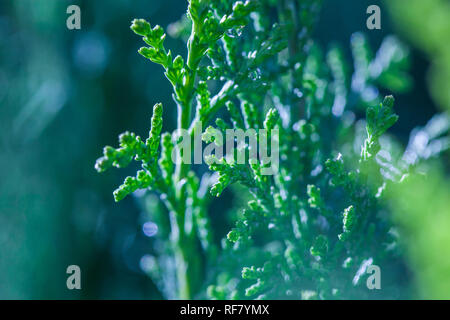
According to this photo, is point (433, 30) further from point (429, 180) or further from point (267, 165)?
point (267, 165)

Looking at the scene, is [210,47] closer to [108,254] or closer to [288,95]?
[288,95]

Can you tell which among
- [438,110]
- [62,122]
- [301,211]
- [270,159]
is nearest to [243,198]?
[301,211]

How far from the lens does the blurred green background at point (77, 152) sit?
2088 millimetres

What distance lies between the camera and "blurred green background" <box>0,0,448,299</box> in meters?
2.09

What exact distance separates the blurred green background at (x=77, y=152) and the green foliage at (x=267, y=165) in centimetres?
62

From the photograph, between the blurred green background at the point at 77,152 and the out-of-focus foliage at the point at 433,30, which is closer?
the blurred green background at the point at 77,152

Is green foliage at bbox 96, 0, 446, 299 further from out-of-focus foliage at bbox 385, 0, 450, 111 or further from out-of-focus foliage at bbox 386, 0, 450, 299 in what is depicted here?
out-of-focus foliage at bbox 385, 0, 450, 111

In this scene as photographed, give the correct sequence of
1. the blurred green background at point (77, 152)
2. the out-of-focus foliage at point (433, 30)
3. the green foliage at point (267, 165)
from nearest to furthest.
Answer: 1. the green foliage at point (267, 165)
2. the blurred green background at point (77, 152)
3. the out-of-focus foliage at point (433, 30)

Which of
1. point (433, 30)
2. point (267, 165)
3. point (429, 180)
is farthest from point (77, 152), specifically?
point (433, 30)

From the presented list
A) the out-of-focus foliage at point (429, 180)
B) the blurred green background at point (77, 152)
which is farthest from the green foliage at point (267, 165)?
the blurred green background at point (77, 152)

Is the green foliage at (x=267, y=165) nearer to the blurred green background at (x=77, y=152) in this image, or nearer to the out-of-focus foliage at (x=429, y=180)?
the out-of-focus foliage at (x=429, y=180)

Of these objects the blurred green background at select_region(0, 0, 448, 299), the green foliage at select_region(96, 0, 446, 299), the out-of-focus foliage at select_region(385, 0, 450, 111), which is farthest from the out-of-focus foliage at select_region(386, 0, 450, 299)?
the blurred green background at select_region(0, 0, 448, 299)
